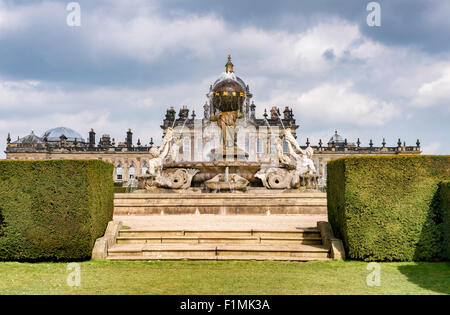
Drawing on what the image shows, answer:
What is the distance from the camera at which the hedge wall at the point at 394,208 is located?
7.21 metres

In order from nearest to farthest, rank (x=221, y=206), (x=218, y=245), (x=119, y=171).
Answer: (x=218, y=245) → (x=221, y=206) → (x=119, y=171)

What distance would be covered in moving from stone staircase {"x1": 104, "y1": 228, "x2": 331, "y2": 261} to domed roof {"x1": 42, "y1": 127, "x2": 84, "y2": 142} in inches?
3073

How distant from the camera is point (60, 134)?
81.8 meters

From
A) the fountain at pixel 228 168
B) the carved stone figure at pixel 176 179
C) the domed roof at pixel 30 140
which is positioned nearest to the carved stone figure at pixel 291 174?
the fountain at pixel 228 168

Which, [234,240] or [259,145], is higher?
[259,145]

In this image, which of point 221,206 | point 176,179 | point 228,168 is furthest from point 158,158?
point 221,206

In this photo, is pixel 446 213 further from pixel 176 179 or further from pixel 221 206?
pixel 176 179

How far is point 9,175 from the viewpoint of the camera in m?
7.69

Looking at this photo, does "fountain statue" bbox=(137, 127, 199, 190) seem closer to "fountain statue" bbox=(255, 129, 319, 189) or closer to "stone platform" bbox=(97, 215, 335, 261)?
"fountain statue" bbox=(255, 129, 319, 189)

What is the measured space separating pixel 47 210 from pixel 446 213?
22.3ft

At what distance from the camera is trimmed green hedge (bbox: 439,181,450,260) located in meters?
7.04

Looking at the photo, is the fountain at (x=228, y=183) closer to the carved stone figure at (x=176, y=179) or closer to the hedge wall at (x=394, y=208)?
the carved stone figure at (x=176, y=179)
